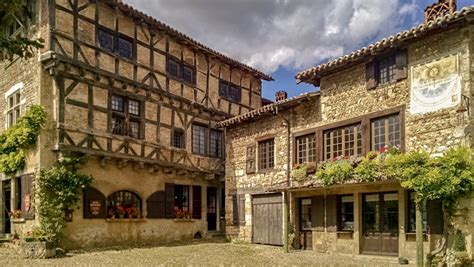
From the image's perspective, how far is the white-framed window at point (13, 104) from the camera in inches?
666

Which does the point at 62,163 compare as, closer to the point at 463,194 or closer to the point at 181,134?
the point at 181,134

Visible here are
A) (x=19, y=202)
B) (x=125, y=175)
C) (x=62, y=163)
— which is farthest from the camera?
(x=125, y=175)

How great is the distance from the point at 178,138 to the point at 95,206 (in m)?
5.30

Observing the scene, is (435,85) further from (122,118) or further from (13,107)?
(13,107)

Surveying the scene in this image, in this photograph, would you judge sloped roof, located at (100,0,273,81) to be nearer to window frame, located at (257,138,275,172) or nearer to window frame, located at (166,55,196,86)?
window frame, located at (166,55,196,86)

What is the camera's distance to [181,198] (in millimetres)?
20609

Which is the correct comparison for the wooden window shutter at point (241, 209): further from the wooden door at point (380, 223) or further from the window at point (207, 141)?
the wooden door at point (380, 223)

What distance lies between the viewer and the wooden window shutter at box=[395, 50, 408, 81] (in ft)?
41.4

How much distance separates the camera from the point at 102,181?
16766 millimetres

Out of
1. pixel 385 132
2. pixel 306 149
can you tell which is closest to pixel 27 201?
pixel 306 149

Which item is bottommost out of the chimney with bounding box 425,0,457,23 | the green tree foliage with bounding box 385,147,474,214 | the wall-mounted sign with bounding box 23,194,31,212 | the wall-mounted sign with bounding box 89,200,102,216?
the wall-mounted sign with bounding box 89,200,102,216

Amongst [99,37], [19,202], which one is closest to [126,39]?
[99,37]

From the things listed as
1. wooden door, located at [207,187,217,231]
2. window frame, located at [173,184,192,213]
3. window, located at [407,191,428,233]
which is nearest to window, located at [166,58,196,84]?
window frame, located at [173,184,192,213]

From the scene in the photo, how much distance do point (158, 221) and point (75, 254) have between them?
4.87 meters
